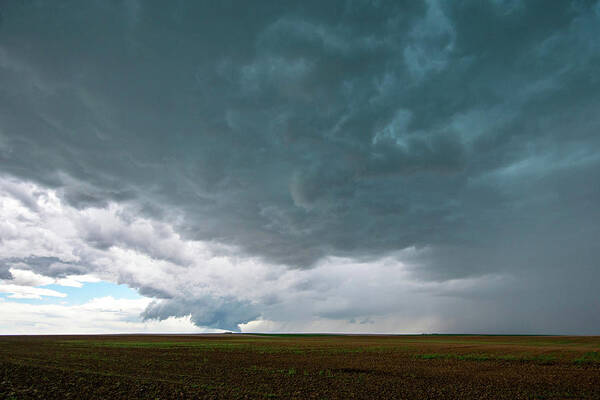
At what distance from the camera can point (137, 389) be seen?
23.0 meters

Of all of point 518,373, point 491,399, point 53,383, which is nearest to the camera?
point 491,399

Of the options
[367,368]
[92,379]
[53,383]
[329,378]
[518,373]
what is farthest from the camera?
[367,368]

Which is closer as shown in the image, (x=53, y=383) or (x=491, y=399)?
(x=491, y=399)

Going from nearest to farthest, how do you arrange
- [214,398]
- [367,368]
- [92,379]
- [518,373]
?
[214,398], [92,379], [518,373], [367,368]

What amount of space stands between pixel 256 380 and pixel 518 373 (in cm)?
2551

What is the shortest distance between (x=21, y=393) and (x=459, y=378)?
3308 cm

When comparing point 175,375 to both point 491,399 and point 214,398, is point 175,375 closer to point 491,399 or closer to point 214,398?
point 214,398

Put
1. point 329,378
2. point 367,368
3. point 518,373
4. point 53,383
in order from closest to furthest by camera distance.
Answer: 1. point 53,383
2. point 329,378
3. point 518,373
4. point 367,368

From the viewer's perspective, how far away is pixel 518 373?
1315 inches

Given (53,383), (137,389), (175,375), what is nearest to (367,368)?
(175,375)

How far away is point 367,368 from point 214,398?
21.9 metres

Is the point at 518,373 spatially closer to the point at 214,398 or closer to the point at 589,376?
the point at 589,376

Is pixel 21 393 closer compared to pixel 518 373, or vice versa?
pixel 21 393

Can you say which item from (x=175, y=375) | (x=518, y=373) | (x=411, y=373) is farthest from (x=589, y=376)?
(x=175, y=375)
